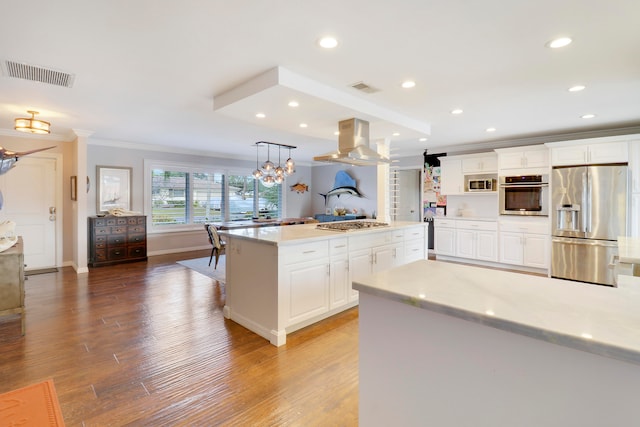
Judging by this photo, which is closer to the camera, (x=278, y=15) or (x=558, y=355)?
(x=558, y=355)

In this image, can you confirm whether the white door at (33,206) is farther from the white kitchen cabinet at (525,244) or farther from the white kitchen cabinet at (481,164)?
the white kitchen cabinet at (525,244)

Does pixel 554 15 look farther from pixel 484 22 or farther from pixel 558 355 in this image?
pixel 558 355

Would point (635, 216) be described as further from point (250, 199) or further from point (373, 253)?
point (250, 199)

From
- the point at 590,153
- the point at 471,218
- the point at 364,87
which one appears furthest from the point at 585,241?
the point at 364,87

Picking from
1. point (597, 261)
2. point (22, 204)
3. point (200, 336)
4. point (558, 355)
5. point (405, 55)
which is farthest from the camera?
point (22, 204)

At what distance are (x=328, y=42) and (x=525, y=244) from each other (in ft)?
16.8

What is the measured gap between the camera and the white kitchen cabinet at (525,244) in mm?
5266

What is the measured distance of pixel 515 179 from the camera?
5.61 metres

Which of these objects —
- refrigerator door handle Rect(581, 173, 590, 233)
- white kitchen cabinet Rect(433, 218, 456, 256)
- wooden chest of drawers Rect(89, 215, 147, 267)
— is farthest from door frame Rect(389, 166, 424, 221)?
wooden chest of drawers Rect(89, 215, 147, 267)

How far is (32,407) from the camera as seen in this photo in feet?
6.26

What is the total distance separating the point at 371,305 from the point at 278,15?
178 cm

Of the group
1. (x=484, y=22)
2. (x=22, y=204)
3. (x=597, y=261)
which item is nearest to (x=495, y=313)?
(x=484, y=22)

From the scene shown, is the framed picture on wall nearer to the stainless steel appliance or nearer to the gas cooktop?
the gas cooktop

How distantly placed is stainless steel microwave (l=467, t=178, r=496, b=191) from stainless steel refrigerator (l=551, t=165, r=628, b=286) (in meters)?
1.12
